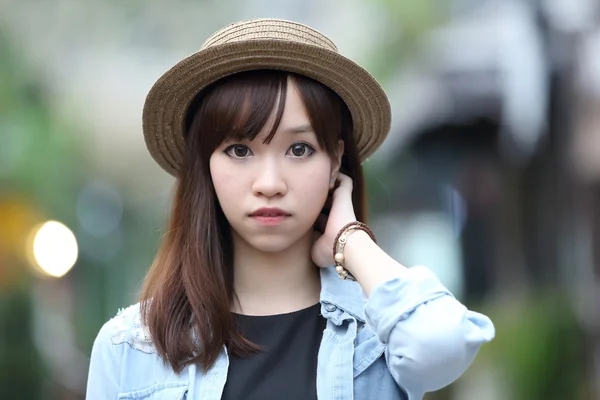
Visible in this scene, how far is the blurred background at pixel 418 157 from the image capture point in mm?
5531

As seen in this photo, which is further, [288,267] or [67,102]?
[67,102]

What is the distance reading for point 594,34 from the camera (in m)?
5.53

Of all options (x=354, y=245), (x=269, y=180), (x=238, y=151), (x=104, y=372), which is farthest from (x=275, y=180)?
(x=104, y=372)

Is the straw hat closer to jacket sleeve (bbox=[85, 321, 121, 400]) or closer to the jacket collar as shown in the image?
the jacket collar

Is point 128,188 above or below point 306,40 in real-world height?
above

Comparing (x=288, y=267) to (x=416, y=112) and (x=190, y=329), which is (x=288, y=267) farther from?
→ (x=416, y=112)

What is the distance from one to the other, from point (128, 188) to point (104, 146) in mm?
811

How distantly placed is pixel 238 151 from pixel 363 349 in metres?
0.51

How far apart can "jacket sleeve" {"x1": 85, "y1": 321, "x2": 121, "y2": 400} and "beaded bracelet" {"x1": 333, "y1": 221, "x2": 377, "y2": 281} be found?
522 millimetres

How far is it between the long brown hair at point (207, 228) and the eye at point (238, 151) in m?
0.03

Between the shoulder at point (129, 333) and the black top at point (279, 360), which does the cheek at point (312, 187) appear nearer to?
the black top at point (279, 360)

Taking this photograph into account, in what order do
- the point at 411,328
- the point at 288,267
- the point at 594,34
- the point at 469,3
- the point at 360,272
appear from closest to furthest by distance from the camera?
the point at 411,328
the point at 360,272
the point at 288,267
the point at 594,34
the point at 469,3

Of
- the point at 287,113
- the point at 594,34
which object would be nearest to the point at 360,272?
the point at 287,113

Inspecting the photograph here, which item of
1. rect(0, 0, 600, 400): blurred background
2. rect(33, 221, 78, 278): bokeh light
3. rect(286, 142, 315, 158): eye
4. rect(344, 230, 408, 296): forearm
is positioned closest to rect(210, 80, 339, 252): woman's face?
rect(286, 142, 315, 158): eye
